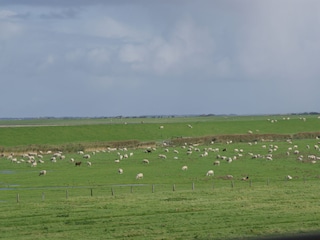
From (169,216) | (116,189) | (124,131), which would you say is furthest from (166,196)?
(124,131)

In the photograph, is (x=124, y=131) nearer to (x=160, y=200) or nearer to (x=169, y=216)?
(x=160, y=200)

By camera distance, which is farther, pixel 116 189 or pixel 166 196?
pixel 116 189

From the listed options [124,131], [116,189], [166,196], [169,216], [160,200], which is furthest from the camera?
[124,131]

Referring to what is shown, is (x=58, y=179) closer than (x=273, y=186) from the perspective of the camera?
No

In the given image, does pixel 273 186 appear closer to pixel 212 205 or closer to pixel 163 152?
pixel 212 205

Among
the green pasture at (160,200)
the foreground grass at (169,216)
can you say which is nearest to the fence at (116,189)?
the green pasture at (160,200)

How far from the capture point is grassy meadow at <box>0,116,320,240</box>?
27062 millimetres

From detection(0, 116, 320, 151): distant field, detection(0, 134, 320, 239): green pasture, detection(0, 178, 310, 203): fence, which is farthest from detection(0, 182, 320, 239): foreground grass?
detection(0, 116, 320, 151): distant field

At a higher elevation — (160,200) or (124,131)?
(124,131)

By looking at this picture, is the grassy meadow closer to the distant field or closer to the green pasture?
the green pasture

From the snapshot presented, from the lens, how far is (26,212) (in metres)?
32.6

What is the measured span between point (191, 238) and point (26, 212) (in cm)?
1184

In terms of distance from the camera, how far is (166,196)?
39.1 metres

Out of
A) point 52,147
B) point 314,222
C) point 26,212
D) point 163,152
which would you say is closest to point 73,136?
point 52,147
